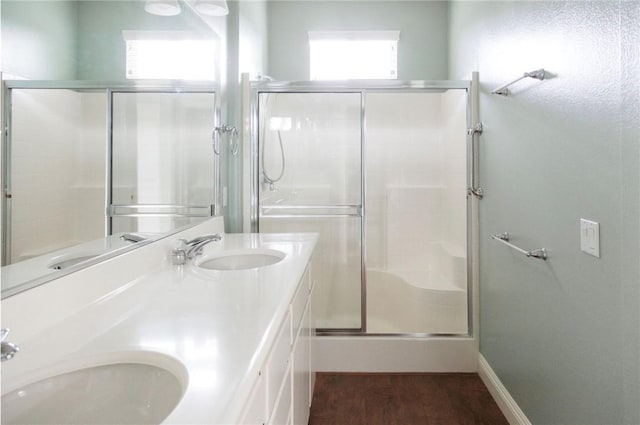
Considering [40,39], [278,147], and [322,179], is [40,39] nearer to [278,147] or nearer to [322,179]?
[278,147]

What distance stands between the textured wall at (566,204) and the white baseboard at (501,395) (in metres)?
0.05

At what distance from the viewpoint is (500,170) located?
2092 mm

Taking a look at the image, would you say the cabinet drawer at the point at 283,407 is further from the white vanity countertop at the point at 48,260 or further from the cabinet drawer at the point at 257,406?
the white vanity countertop at the point at 48,260

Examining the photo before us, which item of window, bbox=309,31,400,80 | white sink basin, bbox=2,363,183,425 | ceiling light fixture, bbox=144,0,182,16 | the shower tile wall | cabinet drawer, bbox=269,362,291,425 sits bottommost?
cabinet drawer, bbox=269,362,291,425

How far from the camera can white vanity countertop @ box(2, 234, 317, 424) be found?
63cm

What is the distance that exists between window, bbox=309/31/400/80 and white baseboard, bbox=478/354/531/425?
2768 millimetres

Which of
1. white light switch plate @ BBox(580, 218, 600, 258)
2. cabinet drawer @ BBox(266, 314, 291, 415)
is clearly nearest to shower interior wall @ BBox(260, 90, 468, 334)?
white light switch plate @ BBox(580, 218, 600, 258)

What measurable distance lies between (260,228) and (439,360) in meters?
1.56

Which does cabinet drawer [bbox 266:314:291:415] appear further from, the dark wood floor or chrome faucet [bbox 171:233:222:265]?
the dark wood floor

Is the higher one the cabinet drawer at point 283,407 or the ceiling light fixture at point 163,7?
the ceiling light fixture at point 163,7

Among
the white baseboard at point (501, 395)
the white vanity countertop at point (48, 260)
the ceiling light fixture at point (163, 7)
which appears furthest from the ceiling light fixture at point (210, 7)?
the white baseboard at point (501, 395)

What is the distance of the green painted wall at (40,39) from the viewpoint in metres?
0.81

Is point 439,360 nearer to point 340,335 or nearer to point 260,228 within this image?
point 340,335

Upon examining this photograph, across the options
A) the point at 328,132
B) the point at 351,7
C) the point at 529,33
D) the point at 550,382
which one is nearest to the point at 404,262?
the point at 328,132
